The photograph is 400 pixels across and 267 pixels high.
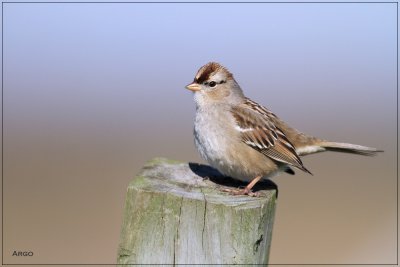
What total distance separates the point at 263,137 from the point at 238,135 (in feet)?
0.83

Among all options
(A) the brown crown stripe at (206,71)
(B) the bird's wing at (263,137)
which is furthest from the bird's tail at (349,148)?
(A) the brown crown stripe at (206,71)

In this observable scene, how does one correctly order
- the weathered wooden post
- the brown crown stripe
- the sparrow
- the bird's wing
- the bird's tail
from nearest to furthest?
the weathered wooden post
the sparrow
the bird's wing
the brown crown stripe
the bird's tail

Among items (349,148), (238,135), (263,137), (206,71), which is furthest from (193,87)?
(349,148)

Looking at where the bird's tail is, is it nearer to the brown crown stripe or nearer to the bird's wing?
the bird's wing

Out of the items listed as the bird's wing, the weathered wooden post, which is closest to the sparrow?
the bird's wing

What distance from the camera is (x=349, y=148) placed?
244 inches

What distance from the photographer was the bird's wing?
5.75 meters

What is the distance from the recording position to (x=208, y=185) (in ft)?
15.6

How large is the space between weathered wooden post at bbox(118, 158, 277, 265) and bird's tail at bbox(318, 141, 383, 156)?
2453mm

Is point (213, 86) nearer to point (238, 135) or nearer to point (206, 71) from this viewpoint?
point (206, 71)

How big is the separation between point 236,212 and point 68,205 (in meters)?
6.80

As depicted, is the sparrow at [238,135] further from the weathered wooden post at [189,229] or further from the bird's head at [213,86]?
the weathered wooden post at [189,229]

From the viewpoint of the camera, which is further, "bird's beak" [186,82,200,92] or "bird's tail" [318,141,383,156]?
"bird's tail" [318,141,383,156]

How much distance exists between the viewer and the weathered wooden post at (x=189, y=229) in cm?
368
